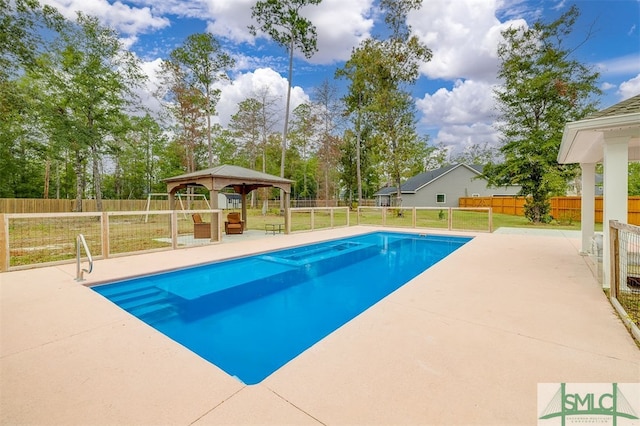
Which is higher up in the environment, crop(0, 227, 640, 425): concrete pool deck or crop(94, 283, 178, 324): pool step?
crop(0, 227, 640, 425): concrete pool deck

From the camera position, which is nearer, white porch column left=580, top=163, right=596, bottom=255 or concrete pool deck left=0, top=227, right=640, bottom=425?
concrete pool deck left=0, top=227, right=640, bottom=425

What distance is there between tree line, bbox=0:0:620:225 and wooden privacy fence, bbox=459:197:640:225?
3174 millimetres

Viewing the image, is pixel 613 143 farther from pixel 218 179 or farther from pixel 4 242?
pixel 4 242

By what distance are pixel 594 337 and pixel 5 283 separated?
8.39m

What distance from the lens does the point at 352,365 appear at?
245 cm

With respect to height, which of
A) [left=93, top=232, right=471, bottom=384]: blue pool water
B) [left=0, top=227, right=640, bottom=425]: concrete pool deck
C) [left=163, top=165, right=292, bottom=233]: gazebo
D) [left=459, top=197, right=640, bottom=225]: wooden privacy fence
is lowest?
[left=93, top=232, right=471, bottom=384]: blue pool water

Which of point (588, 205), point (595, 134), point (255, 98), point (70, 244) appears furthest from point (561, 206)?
point (70, 244)

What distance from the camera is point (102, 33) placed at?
19.0m

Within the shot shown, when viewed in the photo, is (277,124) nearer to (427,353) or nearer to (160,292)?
(160,292)

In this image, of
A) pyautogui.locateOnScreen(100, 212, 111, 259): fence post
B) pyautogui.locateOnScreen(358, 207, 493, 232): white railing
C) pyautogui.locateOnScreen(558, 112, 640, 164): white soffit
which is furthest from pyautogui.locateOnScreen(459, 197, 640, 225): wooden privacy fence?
pyautogui.locateOnScreen(100, 212, 111, 259): fence post

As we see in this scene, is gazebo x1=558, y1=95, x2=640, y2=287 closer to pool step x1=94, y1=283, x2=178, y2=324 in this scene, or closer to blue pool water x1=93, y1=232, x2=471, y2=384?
blue pool water x1=93, y1=232, x2=471, y2=384

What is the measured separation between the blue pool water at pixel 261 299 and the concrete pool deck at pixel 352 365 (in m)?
0.60

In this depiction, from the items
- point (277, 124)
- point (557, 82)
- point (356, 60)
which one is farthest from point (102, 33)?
point (557, 82)

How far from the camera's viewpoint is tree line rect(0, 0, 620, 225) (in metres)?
15.0
